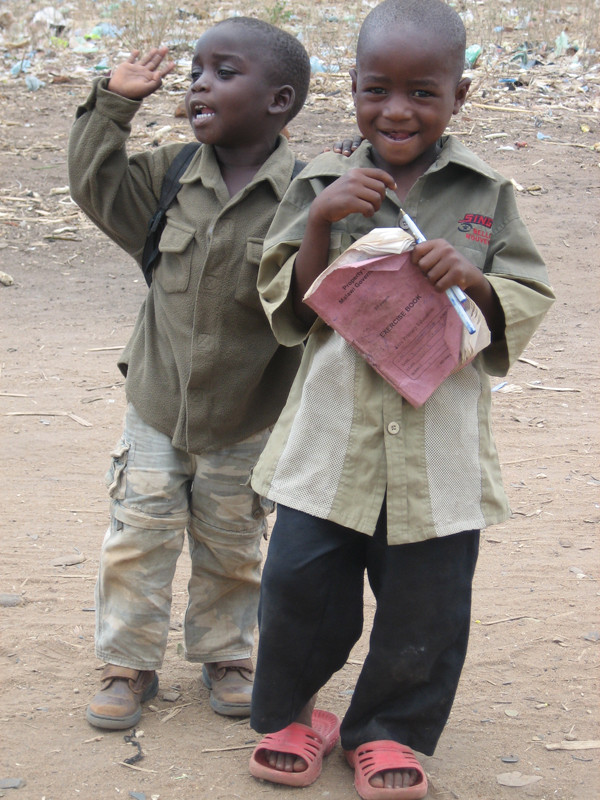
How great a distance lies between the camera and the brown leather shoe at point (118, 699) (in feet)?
8.76

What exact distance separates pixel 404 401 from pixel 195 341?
0.68 meters

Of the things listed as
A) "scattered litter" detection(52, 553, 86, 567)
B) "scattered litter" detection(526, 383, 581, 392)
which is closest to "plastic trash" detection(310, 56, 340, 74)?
"scattered litter" detection(526, 383, 581, 392)

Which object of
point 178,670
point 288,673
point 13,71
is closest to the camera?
point 288,673

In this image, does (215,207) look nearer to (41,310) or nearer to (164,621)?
(164,621)

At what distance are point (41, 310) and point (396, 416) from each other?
15.3 ft

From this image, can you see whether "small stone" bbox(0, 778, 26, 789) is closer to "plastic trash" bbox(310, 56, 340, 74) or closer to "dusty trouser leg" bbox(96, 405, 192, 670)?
"dusty trouser leg" bbox(96, 405, 192, 670)

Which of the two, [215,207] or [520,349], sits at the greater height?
[215,207]

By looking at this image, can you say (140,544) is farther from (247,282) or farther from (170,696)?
(247,282)

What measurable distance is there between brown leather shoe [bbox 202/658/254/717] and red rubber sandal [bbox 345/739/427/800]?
0.48 metres

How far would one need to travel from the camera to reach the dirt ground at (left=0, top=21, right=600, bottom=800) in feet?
8.28

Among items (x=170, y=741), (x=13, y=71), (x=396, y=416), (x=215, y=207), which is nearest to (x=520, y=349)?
(x=396, y=416)

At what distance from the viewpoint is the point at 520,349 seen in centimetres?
219

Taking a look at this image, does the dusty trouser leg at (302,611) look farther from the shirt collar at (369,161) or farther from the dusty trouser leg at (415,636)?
the shirt collar at (369,161)

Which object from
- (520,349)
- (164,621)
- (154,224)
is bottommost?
(164,621)
